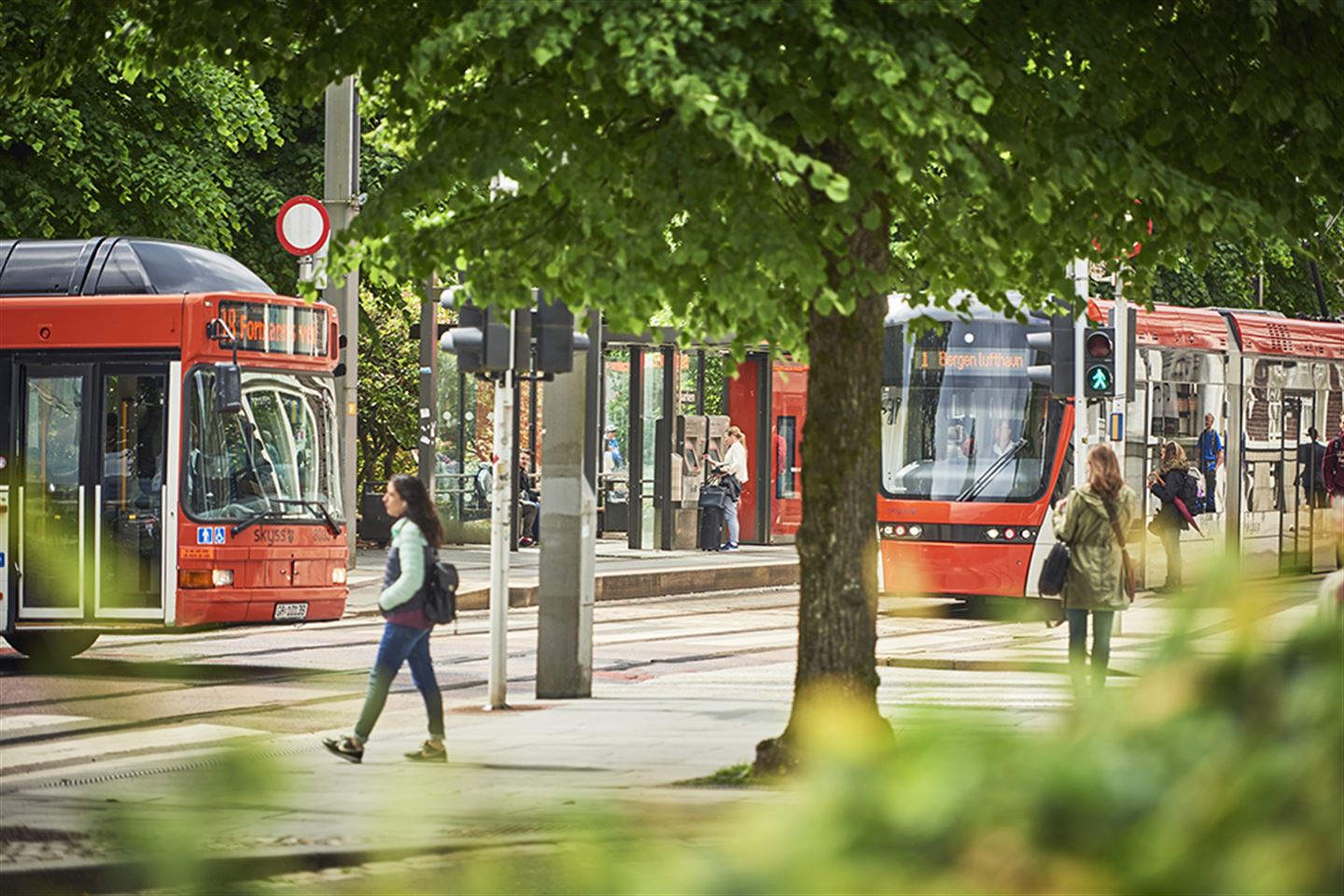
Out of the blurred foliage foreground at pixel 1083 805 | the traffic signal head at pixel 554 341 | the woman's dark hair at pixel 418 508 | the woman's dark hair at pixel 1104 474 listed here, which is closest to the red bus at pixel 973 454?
the woman's dark hair at pixel 1104 474

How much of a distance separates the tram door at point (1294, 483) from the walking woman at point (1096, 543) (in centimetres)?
1507

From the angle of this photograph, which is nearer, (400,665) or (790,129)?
(790,129)

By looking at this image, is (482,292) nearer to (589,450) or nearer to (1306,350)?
(589,450)

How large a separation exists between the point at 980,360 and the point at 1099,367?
8.90 ft

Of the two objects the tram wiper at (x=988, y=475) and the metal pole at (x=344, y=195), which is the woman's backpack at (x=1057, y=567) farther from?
the metal pole at (x=344, y=195)

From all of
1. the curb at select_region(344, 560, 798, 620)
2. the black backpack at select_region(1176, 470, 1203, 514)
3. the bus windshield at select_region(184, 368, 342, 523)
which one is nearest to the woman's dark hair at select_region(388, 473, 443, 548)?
the bus windshield at select_region(184, 368, 342, 523)

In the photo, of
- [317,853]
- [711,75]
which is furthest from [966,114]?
[317,853]

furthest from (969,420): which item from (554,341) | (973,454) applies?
(554,341)

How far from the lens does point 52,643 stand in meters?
18.2

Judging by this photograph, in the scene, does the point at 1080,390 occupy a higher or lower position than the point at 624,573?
higher

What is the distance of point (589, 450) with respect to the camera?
14766 millimetres

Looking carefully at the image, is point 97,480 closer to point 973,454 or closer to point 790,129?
point 973,454

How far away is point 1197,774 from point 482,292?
353 inches

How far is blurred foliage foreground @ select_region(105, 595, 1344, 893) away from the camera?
4.36 ft
